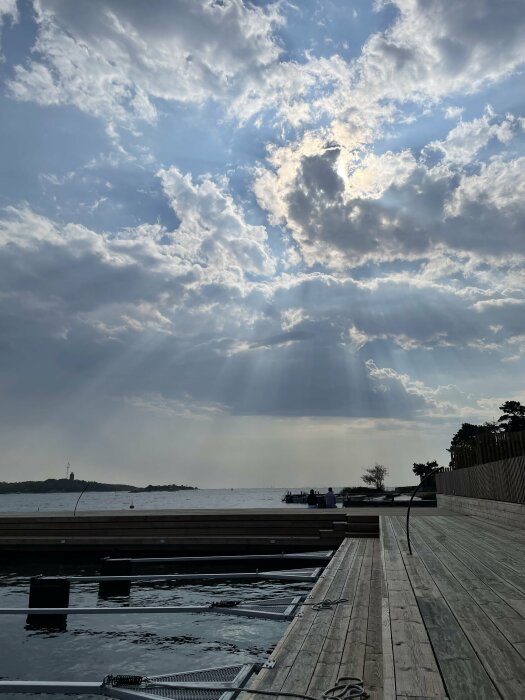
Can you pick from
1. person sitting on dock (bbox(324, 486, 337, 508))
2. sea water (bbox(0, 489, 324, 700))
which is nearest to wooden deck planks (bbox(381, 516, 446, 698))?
sea water (bbox(0, 489, 324, 700))

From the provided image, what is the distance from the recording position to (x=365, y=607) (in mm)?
6895

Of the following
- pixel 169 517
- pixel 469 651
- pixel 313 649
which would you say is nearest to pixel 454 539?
pixel 313 649

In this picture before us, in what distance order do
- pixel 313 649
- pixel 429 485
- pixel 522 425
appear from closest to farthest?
pixel 313 649 → pixel 522 425 → pixel 429 485

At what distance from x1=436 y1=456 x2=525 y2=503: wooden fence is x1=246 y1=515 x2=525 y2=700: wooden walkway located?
20.8ft

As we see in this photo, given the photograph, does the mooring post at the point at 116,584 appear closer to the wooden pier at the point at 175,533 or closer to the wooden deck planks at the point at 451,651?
the wooden pier at the point at 175,533

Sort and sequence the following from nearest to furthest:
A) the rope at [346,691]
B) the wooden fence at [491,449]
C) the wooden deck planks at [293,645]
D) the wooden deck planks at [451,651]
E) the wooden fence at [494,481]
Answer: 1. the wooden deck planks at [451,651]
2. the rope at [346,691]
3. the wooden deck planks at [293,645]
4. the wooden fence at [494,481]
5. the wooden fence at [491,449]

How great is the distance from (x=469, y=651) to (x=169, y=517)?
1712 cm

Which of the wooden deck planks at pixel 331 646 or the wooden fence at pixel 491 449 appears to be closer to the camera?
the wooden deck planks at pixel 331 646

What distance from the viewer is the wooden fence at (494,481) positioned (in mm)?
14766

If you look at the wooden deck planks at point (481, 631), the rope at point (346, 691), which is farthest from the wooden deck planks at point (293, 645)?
the wooden deck planks at point (481, 631)

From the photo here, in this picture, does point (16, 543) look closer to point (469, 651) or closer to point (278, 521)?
point (278, 521)

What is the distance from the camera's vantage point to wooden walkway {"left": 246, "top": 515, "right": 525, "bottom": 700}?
3375mm

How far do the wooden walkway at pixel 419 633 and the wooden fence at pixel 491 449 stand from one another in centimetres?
787

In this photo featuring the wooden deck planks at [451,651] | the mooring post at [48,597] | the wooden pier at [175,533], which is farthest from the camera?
the wooden pier at [175,533]
